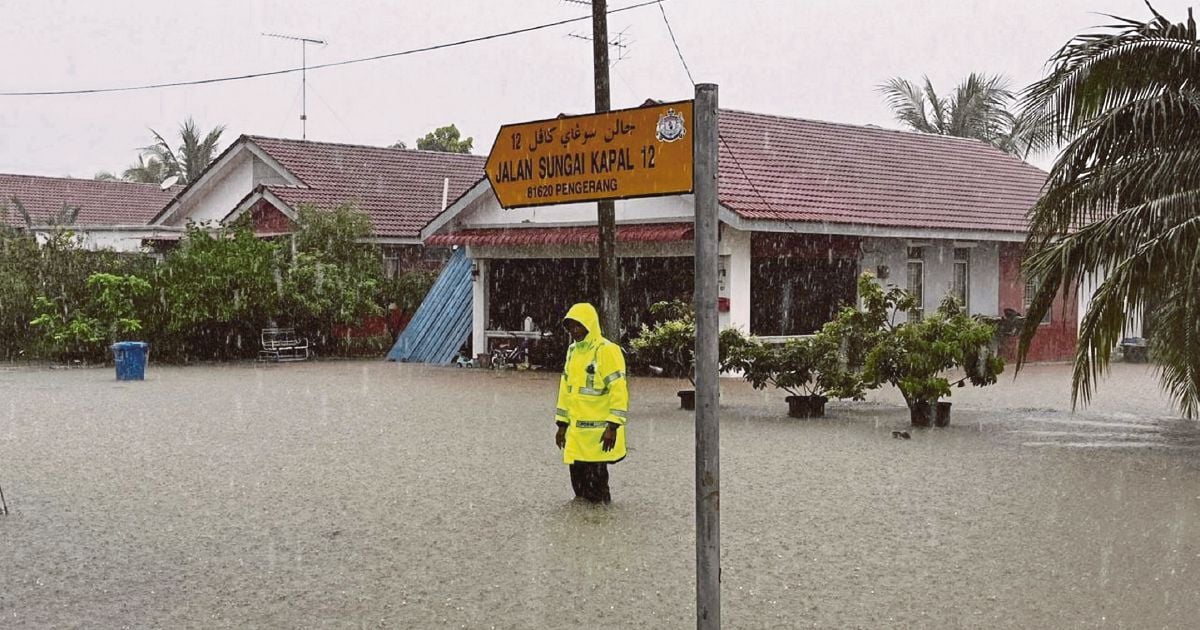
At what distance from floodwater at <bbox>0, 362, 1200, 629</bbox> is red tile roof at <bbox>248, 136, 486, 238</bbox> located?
1624 centimetres

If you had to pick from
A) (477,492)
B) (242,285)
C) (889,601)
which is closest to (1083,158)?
(477,492)

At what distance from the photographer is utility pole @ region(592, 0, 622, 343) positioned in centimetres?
1800

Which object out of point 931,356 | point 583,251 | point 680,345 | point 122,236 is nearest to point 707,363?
point 931,356

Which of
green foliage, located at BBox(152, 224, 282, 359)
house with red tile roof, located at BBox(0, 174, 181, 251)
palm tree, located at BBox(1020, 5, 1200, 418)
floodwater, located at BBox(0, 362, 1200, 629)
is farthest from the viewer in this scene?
house with red tile roof, located at BBox(0, 174, 181, 251)

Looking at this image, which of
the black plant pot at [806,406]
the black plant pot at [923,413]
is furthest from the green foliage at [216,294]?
the black plant pot at [923,413]

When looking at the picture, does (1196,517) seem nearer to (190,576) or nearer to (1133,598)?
(1133,598)

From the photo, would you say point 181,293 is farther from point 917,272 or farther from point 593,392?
point 593,392

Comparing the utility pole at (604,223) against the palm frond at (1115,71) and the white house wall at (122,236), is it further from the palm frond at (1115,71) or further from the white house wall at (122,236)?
the white house wall at (122,236)

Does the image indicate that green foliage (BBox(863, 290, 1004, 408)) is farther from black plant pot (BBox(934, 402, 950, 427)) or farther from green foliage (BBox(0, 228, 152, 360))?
green foliage (BBox(0, 228, 152, 360))

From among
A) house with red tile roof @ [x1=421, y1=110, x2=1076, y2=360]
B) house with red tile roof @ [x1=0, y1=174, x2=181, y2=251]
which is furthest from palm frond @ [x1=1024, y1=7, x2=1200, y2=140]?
house with red tile roof @ [x1=0, y1=174, x2=181, y2=251]

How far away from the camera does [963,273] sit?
2898cm

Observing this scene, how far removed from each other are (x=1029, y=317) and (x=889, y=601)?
271 inches

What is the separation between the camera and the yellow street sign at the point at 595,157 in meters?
4.90

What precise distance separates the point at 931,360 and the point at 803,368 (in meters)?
1.89
